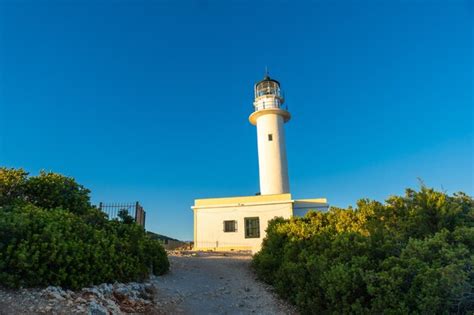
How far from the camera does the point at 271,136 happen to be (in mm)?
23953

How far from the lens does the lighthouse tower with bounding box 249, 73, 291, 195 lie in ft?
75.6

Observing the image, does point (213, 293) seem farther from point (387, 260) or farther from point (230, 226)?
point (230, 226)

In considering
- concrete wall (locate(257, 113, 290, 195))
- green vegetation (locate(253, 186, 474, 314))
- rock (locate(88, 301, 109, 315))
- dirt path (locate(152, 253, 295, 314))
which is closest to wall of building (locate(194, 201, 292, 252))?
concrete wall (locate(257, 113, 290, 195))

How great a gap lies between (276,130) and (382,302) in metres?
19.1

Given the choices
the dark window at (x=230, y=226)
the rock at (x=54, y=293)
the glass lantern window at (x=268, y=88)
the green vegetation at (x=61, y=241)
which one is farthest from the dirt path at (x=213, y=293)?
the glass lantern window at (x=268, y=88)

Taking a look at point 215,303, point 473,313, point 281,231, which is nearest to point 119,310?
point 215,303

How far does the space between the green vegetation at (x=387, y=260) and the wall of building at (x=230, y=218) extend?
→ 10485 mm

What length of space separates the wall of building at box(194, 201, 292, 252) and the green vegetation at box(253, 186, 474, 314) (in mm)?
10485

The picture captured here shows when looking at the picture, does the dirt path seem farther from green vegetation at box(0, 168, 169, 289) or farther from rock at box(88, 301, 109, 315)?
rock at box(88, 301, 109, 315)

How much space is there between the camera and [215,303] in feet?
26.0

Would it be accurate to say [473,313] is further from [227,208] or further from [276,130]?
[276,130]

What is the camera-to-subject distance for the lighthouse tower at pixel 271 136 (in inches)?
907

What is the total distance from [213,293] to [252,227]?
1222cm

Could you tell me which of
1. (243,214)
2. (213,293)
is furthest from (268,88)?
(213,293)
